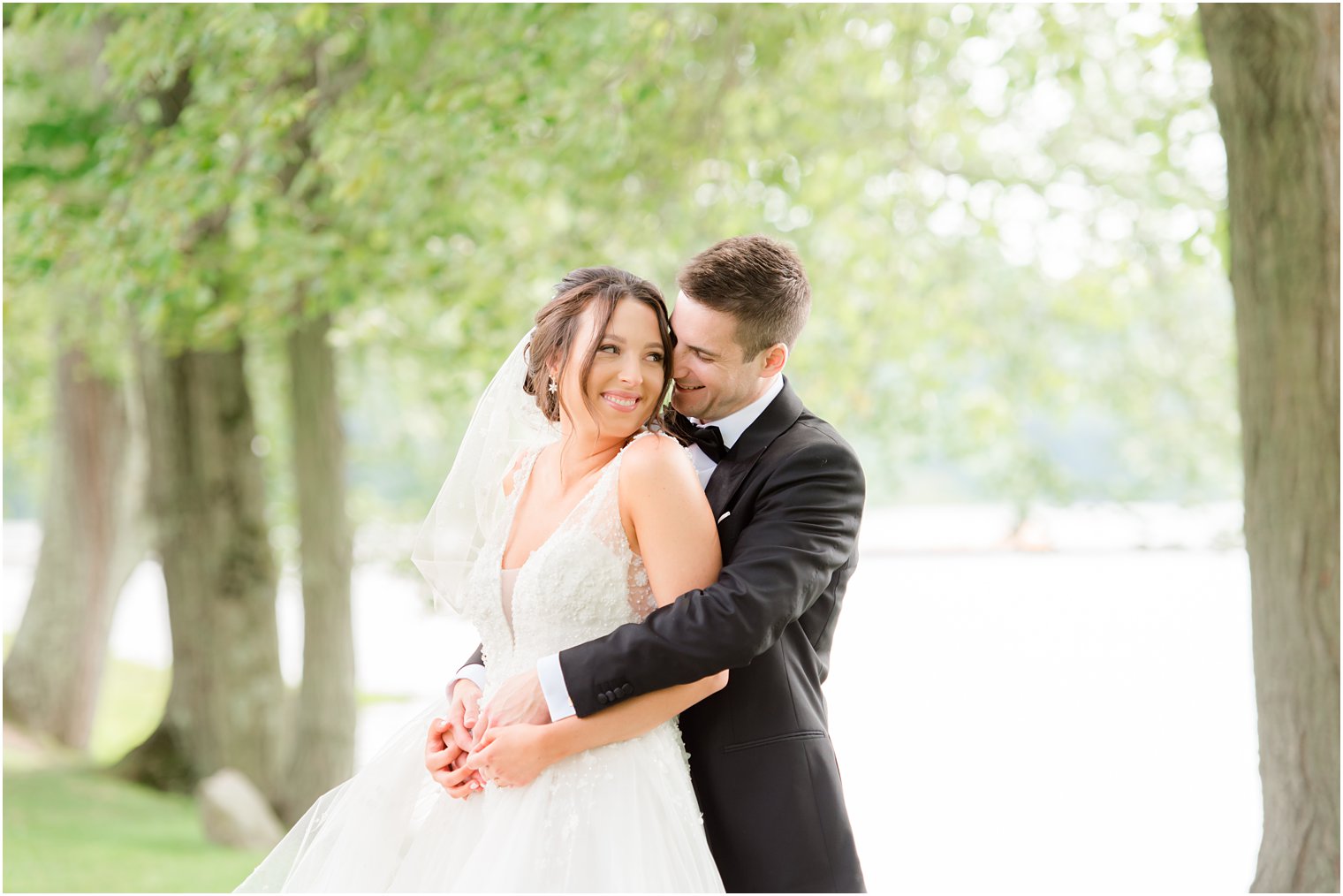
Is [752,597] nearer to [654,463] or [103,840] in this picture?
[654,463]

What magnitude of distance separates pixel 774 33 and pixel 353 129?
2.44 m

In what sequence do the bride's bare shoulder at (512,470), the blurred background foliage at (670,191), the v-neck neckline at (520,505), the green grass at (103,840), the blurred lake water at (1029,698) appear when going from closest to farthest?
the v-neck neckline at (520,505)
the bride's bare shoulder at (512,470)
the blurred background foliage at (670,191)
the green grass at (103,840)
the blurred lake water at (1029,698)

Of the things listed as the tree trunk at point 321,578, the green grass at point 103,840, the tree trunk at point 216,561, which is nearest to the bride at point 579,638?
the green grass at point 103,840

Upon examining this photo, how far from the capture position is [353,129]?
563 cm

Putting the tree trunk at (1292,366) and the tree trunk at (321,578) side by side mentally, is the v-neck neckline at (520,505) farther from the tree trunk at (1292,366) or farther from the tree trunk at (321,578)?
the tree trunk at (321,578)

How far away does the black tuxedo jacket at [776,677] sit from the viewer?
7.92ft

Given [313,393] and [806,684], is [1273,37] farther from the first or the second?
[313,393]

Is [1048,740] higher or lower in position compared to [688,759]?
lower

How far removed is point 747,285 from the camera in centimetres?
265

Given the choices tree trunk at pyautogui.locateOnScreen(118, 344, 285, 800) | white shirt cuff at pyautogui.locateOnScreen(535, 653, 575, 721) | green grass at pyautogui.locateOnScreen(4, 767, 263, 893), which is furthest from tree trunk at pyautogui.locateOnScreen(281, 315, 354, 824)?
white shirt cuff at pyautogui.locateOnScreen(535, 653, 575, 721)

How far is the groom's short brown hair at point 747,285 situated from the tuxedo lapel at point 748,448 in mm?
Answer: 129

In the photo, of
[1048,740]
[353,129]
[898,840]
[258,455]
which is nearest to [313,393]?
[258,455]

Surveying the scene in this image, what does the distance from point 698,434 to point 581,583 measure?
44cm

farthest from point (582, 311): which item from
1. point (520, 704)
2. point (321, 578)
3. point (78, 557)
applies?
point (78, 557)
